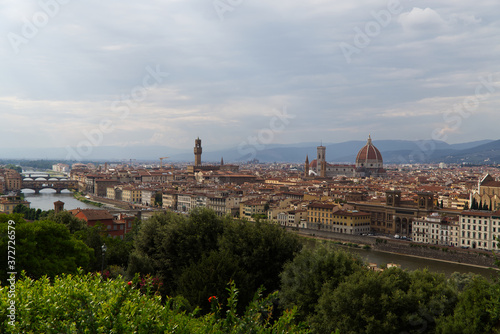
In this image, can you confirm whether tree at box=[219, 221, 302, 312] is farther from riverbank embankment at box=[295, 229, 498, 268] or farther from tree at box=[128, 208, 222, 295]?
riverbank embankment at box=[295, 229, 498, 268]

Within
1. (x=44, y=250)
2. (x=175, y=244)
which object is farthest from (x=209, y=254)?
(x=44, y=250)

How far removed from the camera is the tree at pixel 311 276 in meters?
6.73

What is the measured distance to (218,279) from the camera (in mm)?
6840

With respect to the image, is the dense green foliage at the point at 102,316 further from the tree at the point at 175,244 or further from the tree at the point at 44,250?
the tree at the point at 175,244

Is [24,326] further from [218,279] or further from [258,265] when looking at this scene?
[258,265]

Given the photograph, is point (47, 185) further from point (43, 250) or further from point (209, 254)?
point (209, 254)

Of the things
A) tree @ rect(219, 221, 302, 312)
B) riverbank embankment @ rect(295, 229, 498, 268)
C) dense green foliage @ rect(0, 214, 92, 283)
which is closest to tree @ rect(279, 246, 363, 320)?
tree @ rect(219, 221, 302, 312)

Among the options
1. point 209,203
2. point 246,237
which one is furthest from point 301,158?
point 246,237

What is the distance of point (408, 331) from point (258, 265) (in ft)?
9.70

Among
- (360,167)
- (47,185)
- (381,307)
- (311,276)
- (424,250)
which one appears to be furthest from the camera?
(360,167)

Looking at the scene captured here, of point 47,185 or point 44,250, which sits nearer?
point 44,250

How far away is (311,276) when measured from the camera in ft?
22.7

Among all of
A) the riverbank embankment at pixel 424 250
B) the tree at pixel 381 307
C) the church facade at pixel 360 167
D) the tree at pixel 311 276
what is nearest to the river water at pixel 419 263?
the riverbank embankment at pixel 424 250

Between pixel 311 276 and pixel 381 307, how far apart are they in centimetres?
123
